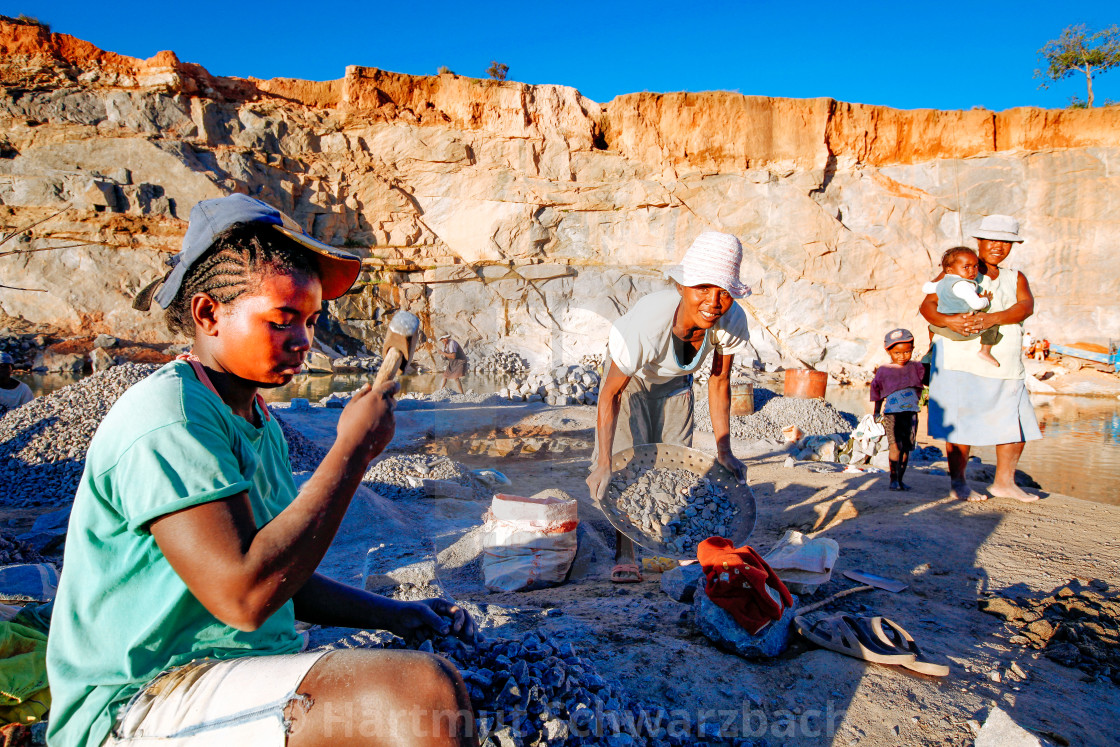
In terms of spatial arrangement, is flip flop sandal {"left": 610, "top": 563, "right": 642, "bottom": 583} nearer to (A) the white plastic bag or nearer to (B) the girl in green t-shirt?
Result: (A) the white plastic bag

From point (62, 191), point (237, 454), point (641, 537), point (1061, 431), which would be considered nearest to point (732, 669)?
point (641, 537)

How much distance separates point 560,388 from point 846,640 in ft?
30.7

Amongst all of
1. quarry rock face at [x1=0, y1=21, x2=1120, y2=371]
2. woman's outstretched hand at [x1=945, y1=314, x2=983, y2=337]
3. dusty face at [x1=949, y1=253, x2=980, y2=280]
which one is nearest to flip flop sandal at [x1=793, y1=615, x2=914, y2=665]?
woman's outstretched hand at [x1=945, y1=314, x2=983, y2=337]

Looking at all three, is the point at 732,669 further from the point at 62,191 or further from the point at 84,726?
the point at 62,191

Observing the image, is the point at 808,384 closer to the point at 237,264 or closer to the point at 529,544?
the point at 529,544

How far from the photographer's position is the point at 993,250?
152 inches

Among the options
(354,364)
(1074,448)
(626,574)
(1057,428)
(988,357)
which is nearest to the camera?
(626,574)

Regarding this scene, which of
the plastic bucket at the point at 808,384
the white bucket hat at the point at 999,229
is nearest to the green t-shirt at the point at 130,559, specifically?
the white bucket hat at the point at 999,229

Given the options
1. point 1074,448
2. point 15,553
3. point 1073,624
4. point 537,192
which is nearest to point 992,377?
point 1073,624

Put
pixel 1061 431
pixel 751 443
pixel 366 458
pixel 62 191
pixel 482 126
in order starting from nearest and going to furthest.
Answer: pixel 366 458, pixel 751 443, pixel 1061 431, pixel 62 191, pixel 482 126

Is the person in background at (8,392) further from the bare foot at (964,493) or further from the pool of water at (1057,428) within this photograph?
the bare foot at (964,493)

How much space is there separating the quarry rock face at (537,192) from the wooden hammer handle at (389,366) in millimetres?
15691

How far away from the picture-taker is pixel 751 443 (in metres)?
7.18

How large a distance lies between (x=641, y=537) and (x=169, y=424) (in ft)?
7.84
